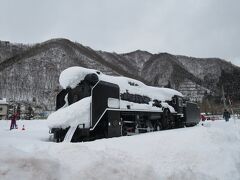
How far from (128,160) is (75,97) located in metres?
6.62

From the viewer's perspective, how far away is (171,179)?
5.35 metres

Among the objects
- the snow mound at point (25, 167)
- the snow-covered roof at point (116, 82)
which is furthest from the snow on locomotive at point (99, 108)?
the snow mound at point (25, 167)

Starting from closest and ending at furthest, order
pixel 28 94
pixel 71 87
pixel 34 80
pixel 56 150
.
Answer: pixel 56 150 < pixel 71 87 < pixel 28 94 < pixel 34 80

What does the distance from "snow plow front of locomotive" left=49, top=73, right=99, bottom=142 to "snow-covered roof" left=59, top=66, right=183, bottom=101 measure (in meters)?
0.25

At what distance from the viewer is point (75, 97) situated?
39.0 feet

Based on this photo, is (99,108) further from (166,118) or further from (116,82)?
(166,118)

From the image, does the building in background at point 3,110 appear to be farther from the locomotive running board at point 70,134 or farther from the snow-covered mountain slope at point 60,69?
the locomotive running board at point 70,134

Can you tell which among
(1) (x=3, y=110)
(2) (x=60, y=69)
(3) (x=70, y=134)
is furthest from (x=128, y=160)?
(2) (x=60, y=69)

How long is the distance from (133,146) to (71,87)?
593 cm

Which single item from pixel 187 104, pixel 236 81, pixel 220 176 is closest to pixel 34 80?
pixel 236 81

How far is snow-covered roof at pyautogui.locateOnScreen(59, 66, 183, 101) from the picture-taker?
11922 mm

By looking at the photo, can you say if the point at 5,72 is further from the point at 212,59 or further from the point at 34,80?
the point at 212,59

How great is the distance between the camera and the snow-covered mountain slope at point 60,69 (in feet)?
293

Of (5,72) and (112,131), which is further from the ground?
(5,72)
